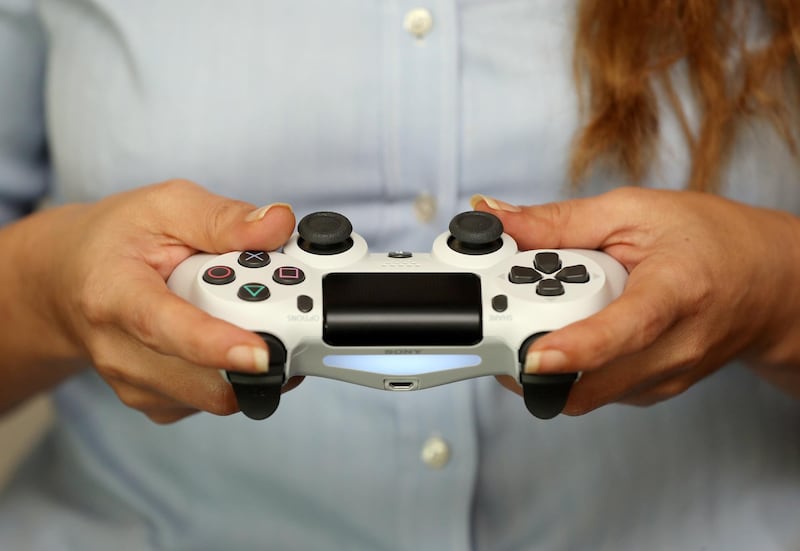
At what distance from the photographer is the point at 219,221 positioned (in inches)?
19.0

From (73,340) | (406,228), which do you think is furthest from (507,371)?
(73,340)

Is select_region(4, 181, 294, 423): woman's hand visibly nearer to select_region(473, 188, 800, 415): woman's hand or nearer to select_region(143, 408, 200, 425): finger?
select_region(143, 408, 200, 425): finger

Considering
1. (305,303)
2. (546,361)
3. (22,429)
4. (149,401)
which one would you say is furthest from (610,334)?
(22,429)

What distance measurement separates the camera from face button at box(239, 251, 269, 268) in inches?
18.6

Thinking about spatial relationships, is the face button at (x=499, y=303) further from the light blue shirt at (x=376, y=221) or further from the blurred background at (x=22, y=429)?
the blurred background at (x=22, y=429)

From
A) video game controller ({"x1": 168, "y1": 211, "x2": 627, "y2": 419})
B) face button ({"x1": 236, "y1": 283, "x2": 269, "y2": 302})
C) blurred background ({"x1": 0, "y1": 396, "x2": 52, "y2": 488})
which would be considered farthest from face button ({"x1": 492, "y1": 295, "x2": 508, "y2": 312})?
blurred background ({"x1": 0, "y1": 396, "x2": 52, "y2": 488})

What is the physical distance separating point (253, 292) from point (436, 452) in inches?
7.6

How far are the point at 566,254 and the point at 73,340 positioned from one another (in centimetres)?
29

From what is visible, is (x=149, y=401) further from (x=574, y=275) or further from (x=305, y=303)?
(x=574, y=275)

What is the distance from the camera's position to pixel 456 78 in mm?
574

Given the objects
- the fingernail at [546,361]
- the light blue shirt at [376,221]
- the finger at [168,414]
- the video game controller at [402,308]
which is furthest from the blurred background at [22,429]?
the fingernail at [546,361]

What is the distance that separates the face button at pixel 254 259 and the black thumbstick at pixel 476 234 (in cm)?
9

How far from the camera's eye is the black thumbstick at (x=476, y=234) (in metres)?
0.47

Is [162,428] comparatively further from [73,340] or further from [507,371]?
[507,371]
